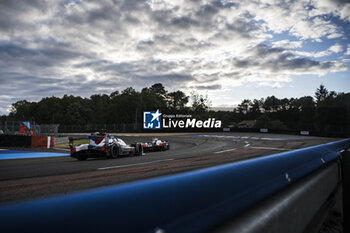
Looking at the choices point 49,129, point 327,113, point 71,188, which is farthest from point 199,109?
point 71,188

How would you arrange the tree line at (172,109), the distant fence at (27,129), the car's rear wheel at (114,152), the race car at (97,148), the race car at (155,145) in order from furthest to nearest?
the tree line at (172,109), the distant fence at (27,129), the race car at (155,145), the car's rear wheel at (114,152), the race car at (97,148)

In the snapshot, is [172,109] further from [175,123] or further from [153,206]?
[153,206]

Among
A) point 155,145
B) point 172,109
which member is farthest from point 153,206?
point 172,109

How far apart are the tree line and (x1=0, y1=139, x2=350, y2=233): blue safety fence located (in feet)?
242

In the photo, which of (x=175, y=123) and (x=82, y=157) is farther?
(x=175, y=123)

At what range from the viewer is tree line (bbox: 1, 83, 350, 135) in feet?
286

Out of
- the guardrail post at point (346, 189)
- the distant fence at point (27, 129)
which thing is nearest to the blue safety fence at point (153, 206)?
the guardrail post at point (346, 189)

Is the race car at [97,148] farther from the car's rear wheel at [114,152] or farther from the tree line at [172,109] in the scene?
the tree line at [172,109]

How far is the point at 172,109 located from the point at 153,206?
4107 inches

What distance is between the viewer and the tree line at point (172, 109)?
87.3 meters

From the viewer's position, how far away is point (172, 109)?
105 m

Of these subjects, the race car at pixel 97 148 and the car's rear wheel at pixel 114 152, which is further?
the car's rear wheel at pixel 114 152

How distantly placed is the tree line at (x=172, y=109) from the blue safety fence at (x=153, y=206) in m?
73.8

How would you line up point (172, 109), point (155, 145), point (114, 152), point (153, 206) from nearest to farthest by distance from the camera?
point (153, 206)
point (114, 152)
point (155, 145)
point (172, 109)
